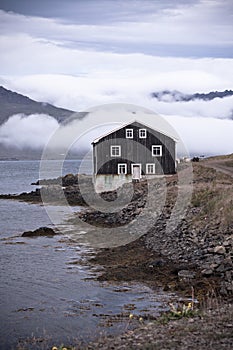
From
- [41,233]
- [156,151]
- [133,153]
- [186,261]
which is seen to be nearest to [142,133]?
[133,153]

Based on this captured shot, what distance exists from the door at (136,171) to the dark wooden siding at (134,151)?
15.1 inches

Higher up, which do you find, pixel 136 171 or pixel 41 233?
pixel 136 171

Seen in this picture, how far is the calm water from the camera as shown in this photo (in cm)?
1736

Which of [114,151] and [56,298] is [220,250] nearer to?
[56,298]

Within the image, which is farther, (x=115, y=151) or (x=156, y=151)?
(x=156, y=151)

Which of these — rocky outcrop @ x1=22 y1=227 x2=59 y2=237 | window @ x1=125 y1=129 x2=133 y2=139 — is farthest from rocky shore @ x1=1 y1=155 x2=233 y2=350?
window @ x1=125 y1=129 x2=133 y2=139

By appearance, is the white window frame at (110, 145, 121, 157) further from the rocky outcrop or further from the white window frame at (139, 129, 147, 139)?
the rocky outcrop

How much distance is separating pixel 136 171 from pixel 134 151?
7.36 ft

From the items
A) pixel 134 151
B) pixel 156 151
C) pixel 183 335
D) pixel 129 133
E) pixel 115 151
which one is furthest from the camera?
pixel 156 151

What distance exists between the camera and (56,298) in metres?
21.9

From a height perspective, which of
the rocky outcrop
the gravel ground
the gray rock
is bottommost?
the gravel ground

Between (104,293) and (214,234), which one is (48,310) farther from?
(214,234)

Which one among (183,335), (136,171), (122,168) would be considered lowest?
(183,335)

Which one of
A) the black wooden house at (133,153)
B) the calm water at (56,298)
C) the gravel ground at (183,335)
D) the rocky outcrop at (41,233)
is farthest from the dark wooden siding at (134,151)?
the gravel ground at (183,335)
